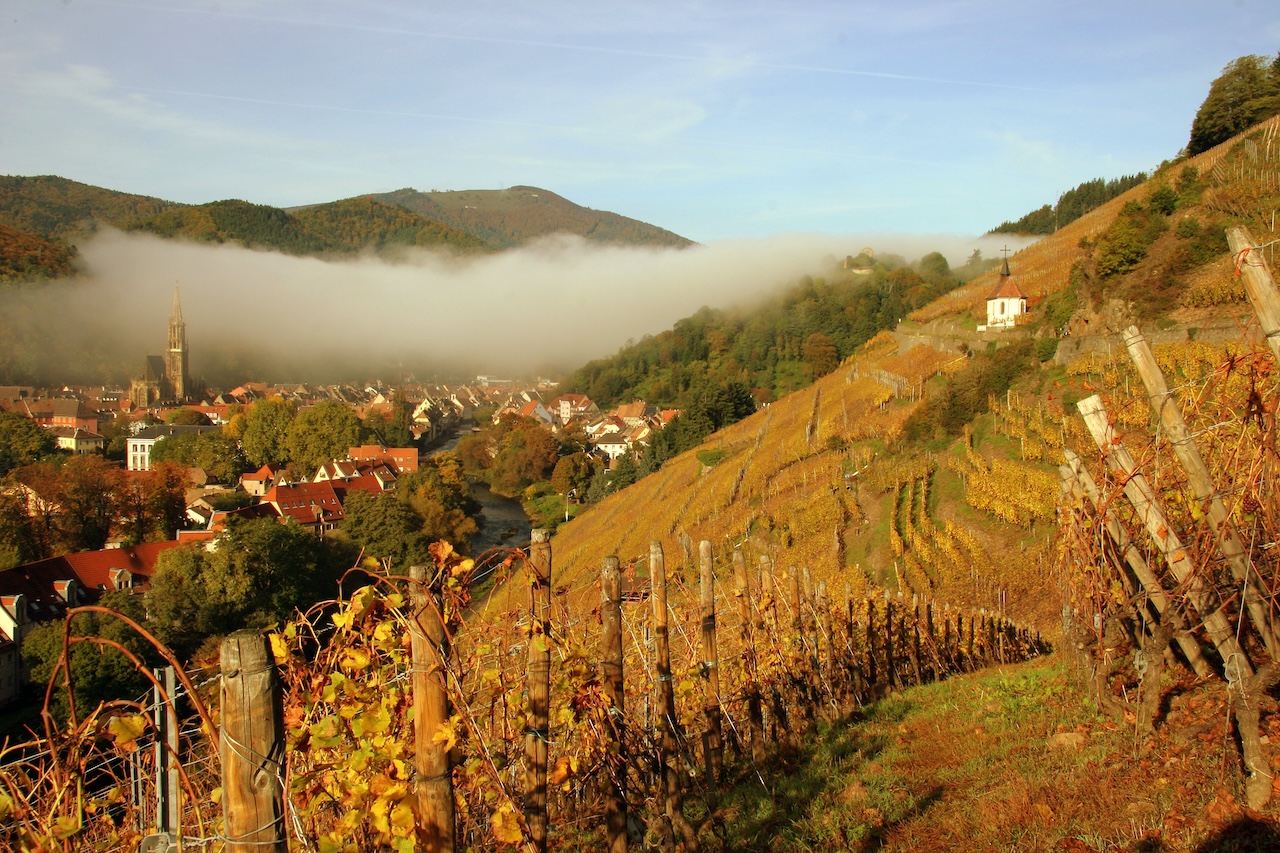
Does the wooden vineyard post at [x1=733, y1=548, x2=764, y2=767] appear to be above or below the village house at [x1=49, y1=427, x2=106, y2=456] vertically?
above

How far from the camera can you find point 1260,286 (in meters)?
4.02

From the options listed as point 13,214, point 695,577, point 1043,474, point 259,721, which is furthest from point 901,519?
point 13,214

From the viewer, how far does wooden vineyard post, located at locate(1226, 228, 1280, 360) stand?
157 inches

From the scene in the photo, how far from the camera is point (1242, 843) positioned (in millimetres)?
3797

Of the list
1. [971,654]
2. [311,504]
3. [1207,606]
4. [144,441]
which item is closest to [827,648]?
[971,654]

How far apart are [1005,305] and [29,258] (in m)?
146

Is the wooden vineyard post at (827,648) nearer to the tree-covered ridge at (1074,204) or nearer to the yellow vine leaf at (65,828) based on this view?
the yellow vine leaf at (65,828)

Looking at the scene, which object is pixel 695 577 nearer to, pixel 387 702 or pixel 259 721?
pixel 387 702

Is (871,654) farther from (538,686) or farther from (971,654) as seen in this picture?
(538,686)

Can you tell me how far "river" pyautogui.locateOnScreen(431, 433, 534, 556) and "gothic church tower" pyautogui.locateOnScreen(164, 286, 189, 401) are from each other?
72.1 metres

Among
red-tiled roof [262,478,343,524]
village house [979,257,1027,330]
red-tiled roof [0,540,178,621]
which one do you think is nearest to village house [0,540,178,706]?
red-tiled roof [0,540,178,621]

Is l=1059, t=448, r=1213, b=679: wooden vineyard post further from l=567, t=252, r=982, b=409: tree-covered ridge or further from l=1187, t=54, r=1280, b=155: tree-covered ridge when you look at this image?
l=567, t=252, r=982, b=409: tree-covered ridge

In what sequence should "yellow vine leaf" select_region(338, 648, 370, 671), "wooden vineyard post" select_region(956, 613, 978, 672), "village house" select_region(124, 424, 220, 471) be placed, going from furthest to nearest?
"village house" select_region(124, 424, 220, 471) → "wooden vineyard post" select_region(956, 613, 978, 672) → "yellow vine leaf" select_region(338, 648, 370, 671)

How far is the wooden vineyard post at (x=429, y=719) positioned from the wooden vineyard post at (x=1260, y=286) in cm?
405
